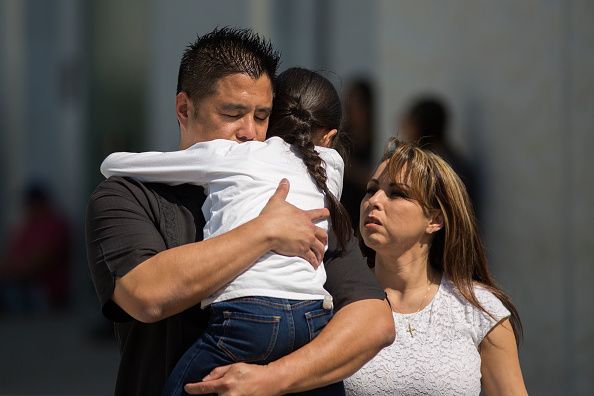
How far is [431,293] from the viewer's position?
325 cm

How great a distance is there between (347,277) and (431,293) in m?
0.78

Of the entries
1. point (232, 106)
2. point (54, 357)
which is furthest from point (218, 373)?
point (54, 357)

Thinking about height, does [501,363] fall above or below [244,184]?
below

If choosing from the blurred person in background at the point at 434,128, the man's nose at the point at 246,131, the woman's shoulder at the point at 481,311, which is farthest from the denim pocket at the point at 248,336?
the blurred person in background at the point at 434,128

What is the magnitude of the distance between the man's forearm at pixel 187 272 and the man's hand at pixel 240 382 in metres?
0.15

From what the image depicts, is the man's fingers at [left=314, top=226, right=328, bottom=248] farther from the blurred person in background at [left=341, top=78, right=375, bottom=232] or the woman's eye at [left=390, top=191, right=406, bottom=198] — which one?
the blurred person in background at [left=341, top=78, right=375, bottom=232]

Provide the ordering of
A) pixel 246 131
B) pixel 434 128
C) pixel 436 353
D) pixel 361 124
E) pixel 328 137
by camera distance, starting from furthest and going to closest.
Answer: pixel 361 124 < pixel 434 128 < pixel 436 353 < pixel 328 137 < pixel 246 131

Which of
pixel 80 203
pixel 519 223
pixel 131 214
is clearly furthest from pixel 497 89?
pixel 80 203

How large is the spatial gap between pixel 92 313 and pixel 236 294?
7775 millimetres

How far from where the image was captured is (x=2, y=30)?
1084 centimetres

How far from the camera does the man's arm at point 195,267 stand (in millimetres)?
2322

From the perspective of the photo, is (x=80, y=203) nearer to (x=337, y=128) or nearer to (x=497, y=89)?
(x=497, y=89)

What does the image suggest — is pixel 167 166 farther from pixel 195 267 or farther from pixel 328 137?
pixel 328 137

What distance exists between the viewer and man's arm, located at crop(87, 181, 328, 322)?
232 centimetres
